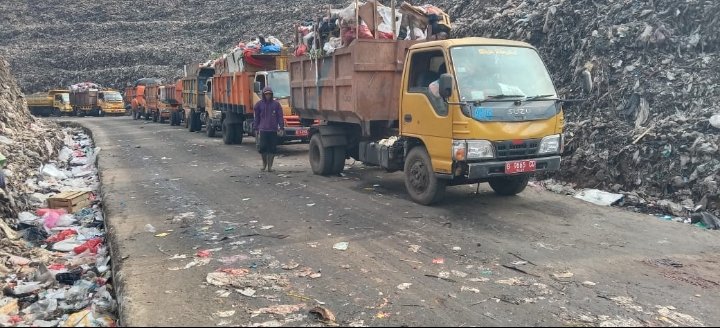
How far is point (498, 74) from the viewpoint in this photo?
702cm

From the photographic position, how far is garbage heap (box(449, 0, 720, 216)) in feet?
26.7

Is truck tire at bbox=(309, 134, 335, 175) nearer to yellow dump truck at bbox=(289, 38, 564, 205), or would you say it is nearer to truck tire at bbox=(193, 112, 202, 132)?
yellow dump truck at bbox=(289, 38, 564, 205)

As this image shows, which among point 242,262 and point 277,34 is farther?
point 277,34

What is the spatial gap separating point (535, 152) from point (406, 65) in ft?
6.75

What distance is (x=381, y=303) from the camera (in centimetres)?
424

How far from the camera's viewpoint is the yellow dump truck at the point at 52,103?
37406mm

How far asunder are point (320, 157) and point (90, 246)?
15.5ft

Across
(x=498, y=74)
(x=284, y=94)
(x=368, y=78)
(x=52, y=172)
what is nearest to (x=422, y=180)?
(x=498, y=74)

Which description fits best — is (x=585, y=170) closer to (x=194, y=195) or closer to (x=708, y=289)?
(x=708, y=289)

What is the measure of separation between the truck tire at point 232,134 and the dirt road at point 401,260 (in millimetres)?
7790

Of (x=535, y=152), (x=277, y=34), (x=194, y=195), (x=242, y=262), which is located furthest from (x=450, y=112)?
(x=277, y=34)

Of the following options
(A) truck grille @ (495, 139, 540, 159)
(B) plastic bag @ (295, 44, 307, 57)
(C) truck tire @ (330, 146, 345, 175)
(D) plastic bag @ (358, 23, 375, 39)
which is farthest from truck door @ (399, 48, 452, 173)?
(B) plastic bag @ (295, 44, 307, 57)

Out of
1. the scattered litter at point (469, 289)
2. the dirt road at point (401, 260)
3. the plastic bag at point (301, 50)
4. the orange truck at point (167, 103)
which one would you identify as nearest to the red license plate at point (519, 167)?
the dirt road at point (401, 260)

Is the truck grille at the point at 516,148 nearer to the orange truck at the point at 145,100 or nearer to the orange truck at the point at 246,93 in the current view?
the orange truck at the point at 246,93
